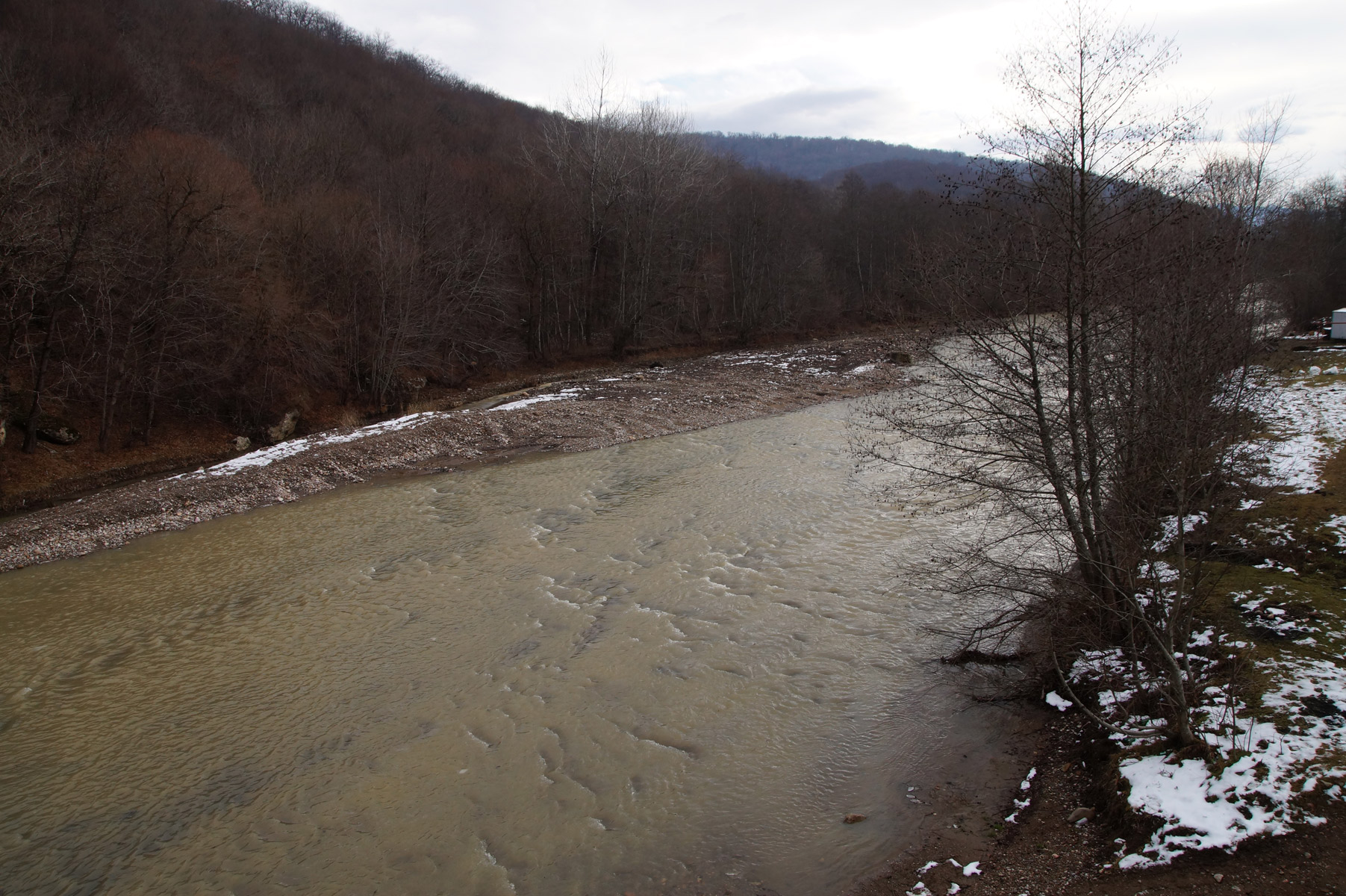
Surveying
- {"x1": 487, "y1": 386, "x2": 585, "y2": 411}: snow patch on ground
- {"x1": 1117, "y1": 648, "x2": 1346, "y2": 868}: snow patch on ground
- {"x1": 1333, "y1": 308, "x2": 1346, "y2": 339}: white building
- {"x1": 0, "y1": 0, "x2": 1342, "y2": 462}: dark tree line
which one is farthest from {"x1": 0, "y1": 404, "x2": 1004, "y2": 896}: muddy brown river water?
{"x1": 1333, "y1": 308, "x2": 1346, "y2": 339}: white building

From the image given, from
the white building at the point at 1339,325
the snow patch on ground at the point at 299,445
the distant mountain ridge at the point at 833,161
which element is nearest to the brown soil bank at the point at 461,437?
the snow patch on ground at the point at 299,445

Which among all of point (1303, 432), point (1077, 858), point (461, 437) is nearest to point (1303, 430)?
point (1303, 432)

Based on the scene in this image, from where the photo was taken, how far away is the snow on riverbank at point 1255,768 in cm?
539

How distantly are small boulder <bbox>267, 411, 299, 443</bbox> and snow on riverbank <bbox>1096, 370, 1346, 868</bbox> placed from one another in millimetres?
24675

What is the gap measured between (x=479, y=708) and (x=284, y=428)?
19301mm

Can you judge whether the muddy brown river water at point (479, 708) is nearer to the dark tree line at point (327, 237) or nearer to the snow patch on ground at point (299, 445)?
the snow patch on ground at point (299, 445)

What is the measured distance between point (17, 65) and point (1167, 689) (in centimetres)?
4061

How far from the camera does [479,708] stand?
895 cm

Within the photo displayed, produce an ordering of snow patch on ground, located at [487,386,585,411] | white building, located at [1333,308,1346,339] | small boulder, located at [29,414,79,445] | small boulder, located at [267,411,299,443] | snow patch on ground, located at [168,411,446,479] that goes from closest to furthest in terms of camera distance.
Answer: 1. snow patch on ground, located at [168,411,446,479]
2. small boulder, located at [29,414,79,445]
3. small boulder, located at [267,411,299,443]
4. white building, located at [1333,308,1346,339]
5. snow patch on ground, located at [487,386,585,411]

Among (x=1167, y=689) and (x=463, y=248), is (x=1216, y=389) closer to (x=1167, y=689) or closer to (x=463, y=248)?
(x=1167, y=689)

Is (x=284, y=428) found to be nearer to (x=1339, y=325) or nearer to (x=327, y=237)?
(x=327, y=237)

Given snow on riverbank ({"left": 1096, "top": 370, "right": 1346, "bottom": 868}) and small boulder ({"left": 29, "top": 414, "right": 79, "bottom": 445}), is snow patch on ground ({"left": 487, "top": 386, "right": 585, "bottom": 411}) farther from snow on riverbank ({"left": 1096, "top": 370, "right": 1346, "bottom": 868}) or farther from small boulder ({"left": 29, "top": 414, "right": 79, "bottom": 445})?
snow on riverbank ({"left": 1096, "top": 370, "right": 1346, "bottom": 868})

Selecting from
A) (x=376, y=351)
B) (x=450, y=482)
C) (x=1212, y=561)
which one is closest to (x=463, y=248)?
(x=376, y=351)

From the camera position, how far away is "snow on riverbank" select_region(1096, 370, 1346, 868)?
17.7 ft
